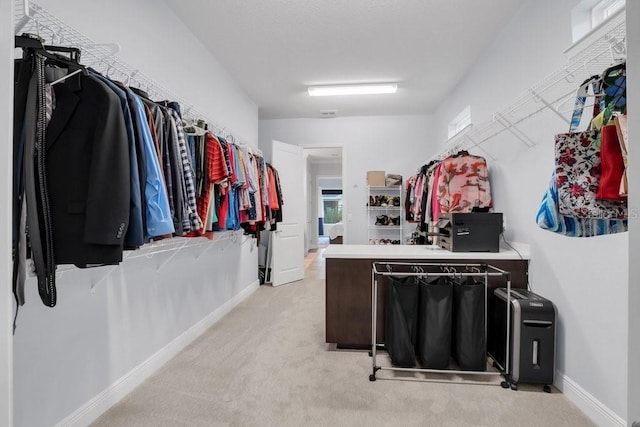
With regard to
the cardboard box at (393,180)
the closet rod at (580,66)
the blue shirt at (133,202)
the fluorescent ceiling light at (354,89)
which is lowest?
the blue shirt at (133,202)

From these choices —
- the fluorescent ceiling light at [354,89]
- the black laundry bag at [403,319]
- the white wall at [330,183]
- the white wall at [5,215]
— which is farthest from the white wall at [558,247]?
the white wall at [330,183]

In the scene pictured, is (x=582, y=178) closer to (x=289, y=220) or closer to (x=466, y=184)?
(x=466, y=184)

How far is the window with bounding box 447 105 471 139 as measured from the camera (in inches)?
142

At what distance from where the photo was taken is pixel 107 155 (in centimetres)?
115

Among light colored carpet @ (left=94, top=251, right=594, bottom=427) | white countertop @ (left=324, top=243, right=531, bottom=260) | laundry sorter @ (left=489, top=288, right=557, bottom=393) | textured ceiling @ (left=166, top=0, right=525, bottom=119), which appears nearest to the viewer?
light colored carpet @ (left=94, top=251, right=594, bottom=427)

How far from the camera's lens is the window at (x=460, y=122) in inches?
142

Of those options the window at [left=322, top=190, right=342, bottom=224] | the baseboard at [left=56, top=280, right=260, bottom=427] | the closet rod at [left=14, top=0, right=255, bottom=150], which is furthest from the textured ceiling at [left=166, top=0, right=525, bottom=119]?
the window at [left=322, top=190, right=342, bottom=224]

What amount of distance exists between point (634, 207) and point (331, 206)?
536 inches

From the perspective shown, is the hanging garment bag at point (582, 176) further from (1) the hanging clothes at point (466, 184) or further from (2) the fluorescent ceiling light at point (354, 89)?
(2) the fluorescent ceiling light at point (354, 89)

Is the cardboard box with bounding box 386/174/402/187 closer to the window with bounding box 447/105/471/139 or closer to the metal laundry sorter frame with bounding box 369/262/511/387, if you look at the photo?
the window with bounding box 447/105/471/139

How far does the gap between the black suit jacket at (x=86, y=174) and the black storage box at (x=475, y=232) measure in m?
2.17

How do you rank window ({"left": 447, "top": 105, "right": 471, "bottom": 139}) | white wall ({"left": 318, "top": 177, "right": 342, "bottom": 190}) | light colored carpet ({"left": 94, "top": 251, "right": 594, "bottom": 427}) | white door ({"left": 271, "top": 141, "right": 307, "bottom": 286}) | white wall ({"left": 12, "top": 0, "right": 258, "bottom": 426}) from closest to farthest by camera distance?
white wall ({"left": 12, "top": 0, "right": 258, "bottom": 426})
light colored carpet ({"left": 94, "top": 251, "right": 594, "bottom": 427})
window ({"left": 447, "top": 105, "right": 471, "bottom": 139})
white door ({"left": 271, "top": 141, "right": 307, "bottom": 286})
white wall ({"left": 318, "top": 177, "right": 342, "bottom": 190})

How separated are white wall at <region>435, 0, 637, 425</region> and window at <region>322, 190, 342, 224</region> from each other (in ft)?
34.9

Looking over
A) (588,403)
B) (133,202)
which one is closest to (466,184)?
(588,403)
